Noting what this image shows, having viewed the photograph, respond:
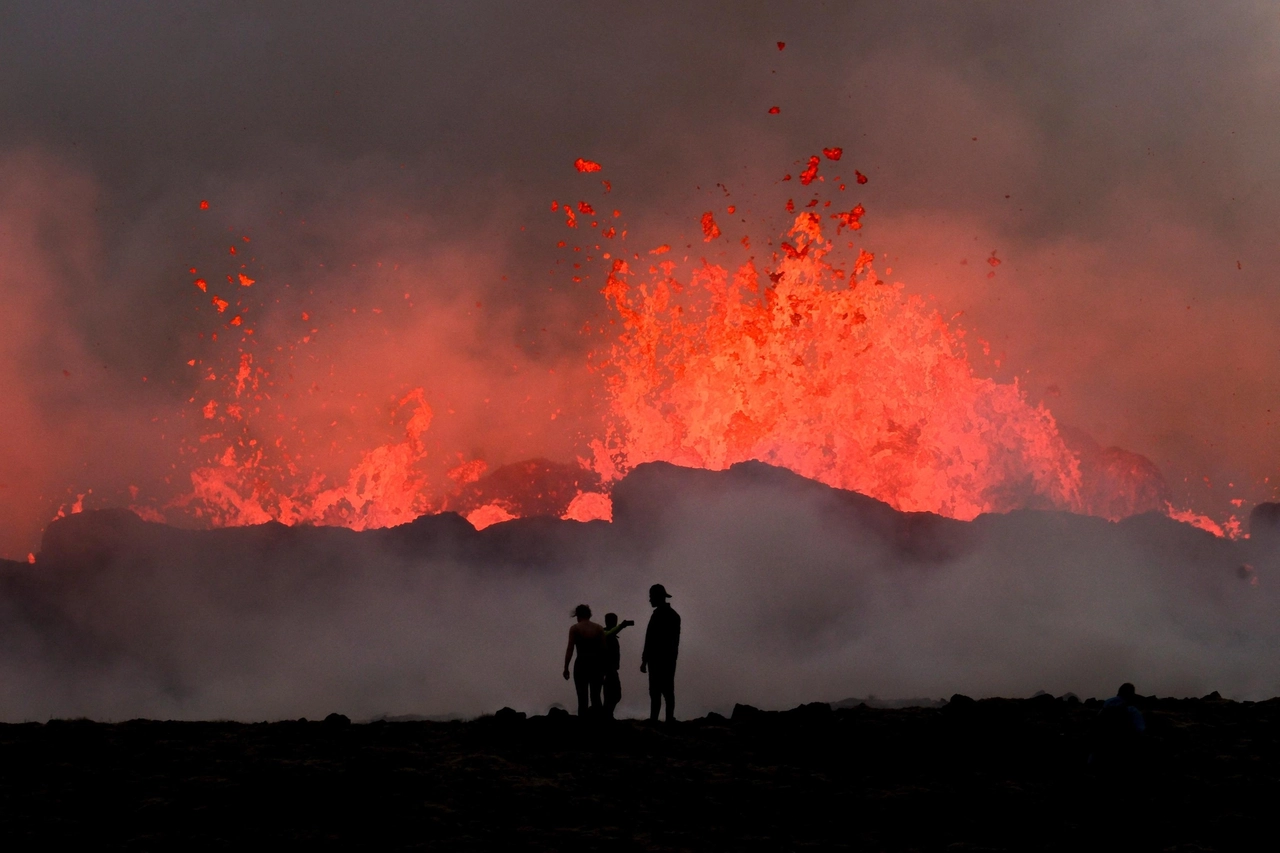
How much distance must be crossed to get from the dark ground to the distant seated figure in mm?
294

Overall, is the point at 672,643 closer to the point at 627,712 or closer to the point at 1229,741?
the point at 1229,741

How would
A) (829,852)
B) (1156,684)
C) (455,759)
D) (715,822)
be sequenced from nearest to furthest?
(829,852), (715,822), (455,759), (1156,684)

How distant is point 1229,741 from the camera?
20453 mm

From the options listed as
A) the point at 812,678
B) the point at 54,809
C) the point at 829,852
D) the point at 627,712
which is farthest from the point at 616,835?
the point at 812,678

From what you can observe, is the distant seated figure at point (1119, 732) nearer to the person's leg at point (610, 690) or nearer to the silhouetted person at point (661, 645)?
the silhouetted person at point (661, 645)

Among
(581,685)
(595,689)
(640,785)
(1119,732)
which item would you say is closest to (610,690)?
(595,689)

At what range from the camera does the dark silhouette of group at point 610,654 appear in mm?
20688

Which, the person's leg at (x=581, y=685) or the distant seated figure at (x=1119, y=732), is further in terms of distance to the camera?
the person's leg at (x=581, y=685)

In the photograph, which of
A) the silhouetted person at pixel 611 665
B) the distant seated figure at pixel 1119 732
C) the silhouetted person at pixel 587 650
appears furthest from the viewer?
the silhouetted person at pixel 611 665

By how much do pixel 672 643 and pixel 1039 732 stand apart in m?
6.49

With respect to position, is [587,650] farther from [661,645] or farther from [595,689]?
[661,645]

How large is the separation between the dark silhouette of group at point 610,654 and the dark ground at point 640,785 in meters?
0.83

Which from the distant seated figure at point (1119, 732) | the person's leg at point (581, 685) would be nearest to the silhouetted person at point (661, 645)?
the person's leg at point (581, 685)

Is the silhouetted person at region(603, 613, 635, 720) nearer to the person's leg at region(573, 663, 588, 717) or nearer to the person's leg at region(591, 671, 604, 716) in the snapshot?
the person's leg at region(591, 671, 604, 716)
